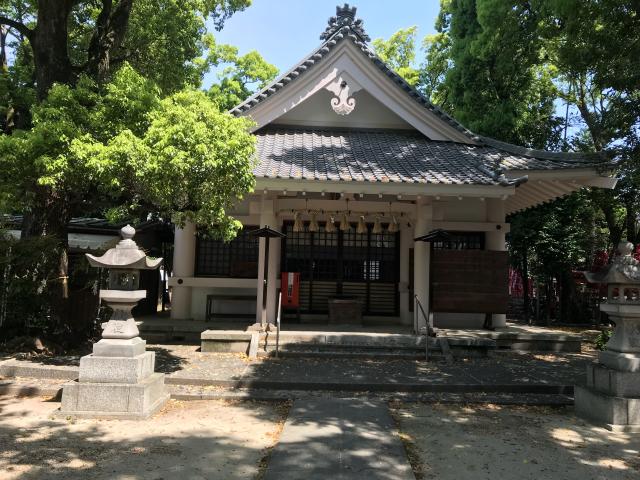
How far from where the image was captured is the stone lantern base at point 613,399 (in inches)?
233

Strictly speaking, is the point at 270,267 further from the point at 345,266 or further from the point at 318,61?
the point at 318,61

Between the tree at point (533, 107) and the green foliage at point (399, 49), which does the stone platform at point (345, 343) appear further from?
the green foliage at point (399, 49)

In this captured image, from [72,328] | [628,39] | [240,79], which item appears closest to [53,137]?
[72,328]

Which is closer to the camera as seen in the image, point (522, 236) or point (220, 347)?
point (220, 347)

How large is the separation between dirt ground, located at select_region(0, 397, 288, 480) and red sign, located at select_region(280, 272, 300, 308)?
5.43 meters

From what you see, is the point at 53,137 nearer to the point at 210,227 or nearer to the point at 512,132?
the point at 210,227

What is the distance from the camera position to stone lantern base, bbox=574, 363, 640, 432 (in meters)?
5.92

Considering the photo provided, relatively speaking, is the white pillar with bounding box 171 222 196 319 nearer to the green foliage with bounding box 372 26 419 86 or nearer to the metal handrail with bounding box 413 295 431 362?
the metal handrail with bounding box 413 295 431 362

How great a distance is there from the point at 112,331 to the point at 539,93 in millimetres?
18344

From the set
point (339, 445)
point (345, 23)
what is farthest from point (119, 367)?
point (345, 23)

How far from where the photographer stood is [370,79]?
12734 millimetres

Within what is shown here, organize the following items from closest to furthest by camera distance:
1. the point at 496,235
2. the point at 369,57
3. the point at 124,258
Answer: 1. the point at 124,258
2. the point at 496,235
3. the point at 369,57

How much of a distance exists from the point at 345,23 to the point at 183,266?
8.41 m

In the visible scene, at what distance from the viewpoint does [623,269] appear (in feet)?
21.0
